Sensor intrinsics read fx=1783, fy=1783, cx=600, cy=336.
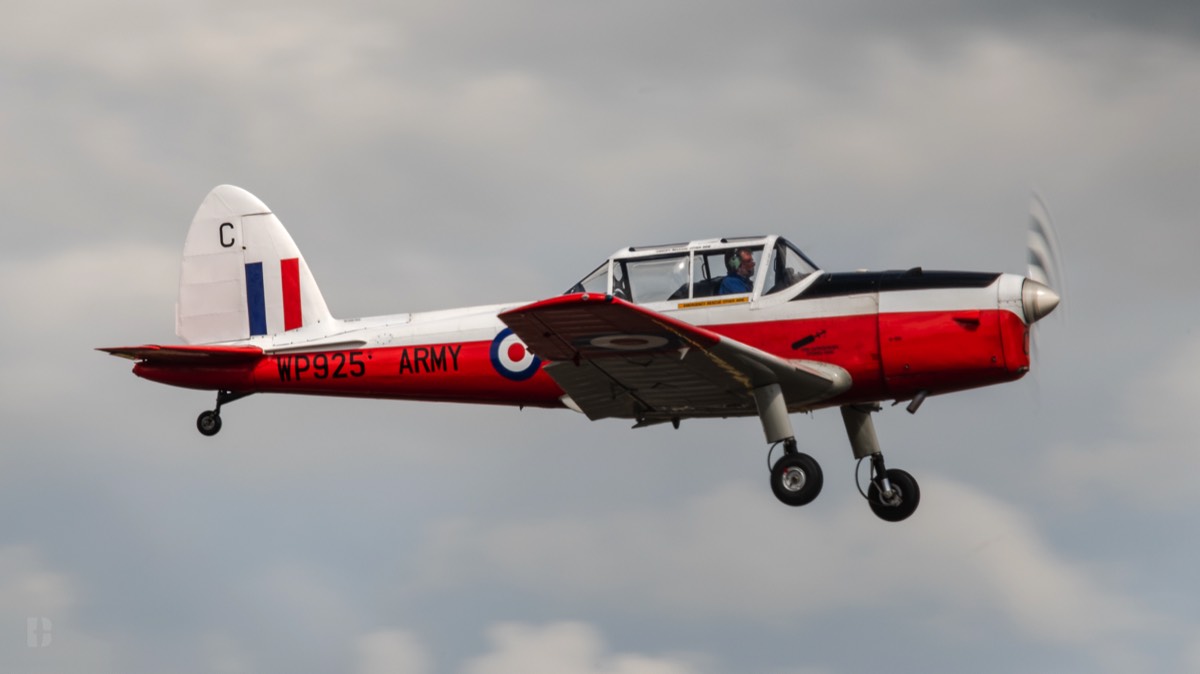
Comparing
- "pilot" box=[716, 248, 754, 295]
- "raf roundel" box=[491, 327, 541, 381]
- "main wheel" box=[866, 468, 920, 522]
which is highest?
"pilot" box=[716, 248, 754, 295]

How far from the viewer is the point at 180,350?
1812 centimetres

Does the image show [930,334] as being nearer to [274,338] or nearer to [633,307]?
[633,307]

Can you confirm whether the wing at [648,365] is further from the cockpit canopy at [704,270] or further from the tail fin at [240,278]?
the tail fin at [240,278]

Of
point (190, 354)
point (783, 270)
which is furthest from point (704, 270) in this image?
point (190, 354)

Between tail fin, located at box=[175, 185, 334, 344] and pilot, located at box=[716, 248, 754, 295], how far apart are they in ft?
14.8

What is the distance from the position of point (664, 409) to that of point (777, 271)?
1755mm

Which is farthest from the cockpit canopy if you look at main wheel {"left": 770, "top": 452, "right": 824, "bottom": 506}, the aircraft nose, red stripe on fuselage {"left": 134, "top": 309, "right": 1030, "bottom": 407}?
the aircraft nose

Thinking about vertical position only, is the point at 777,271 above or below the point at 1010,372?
above

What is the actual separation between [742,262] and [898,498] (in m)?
2.72

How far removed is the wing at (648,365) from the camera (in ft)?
48.2

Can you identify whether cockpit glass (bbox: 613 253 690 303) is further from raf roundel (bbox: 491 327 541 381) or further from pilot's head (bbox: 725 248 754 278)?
Answer: raf roundel (bbox: 491 327 541 381)

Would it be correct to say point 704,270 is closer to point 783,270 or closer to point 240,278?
point 783,270

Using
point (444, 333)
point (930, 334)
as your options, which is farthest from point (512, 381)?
point (930, 334)

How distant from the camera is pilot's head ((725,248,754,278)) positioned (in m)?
16.5
